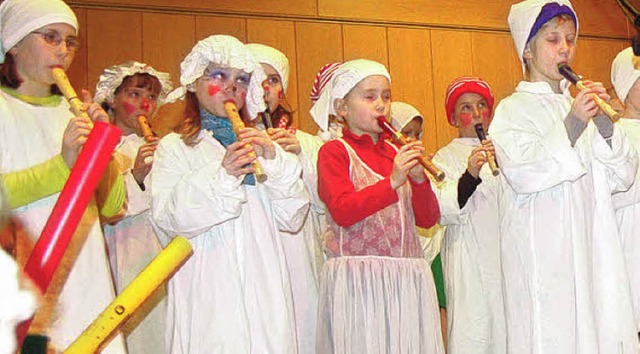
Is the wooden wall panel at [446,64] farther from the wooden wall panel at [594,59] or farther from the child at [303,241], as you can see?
the child at [303,241]

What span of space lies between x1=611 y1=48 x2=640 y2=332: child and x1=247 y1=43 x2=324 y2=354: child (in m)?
1.05

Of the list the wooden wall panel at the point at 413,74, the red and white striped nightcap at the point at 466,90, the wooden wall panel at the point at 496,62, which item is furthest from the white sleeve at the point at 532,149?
the wooden wall panel at the point at 496,62

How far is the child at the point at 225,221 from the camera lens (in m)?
2.29

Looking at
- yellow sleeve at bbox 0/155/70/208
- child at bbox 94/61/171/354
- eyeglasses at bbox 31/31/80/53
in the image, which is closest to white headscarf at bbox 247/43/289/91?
child at bbox 94/61/171/354

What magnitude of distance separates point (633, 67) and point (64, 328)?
2.37 meters

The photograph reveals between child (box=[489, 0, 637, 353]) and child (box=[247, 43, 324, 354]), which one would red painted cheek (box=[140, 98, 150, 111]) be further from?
child (box=[489, 0, 637, 353])

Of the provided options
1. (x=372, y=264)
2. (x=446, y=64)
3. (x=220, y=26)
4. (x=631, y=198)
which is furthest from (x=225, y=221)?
(x=446, y=64)

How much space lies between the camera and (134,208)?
317 centimetres

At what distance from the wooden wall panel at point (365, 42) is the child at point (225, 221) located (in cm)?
262

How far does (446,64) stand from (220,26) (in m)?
1.46

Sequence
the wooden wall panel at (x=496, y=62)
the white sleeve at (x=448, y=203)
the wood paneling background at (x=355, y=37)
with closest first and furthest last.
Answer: the white sleeve at (x=448, y=203) < the wood paneling background at (x=355, y=37) < the wooden wall panel at (x=496, y=62)

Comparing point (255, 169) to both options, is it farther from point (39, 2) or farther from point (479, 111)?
point (479, 111)

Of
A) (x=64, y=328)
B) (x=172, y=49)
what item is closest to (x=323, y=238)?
(x=64, y=328)

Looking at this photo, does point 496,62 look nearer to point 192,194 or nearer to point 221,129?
point 221,129
